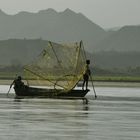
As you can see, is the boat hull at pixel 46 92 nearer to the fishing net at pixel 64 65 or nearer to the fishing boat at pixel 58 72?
the fishing boat at pixel 58 72

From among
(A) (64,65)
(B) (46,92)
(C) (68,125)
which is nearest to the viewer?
(C) (68,125)

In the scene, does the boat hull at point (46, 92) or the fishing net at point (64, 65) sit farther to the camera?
the fishing net at point (64, 65)

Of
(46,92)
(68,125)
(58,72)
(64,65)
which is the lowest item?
(68,125)

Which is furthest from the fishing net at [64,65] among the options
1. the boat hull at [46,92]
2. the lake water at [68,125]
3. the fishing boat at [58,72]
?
the lake water at [68,125]

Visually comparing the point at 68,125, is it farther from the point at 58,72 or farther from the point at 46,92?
the point at 58,72

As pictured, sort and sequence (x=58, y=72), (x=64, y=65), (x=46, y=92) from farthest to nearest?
(x=58, y=72), (x=64, y=65), (x=46, y=92)

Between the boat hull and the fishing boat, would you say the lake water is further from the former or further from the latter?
the fishing boat

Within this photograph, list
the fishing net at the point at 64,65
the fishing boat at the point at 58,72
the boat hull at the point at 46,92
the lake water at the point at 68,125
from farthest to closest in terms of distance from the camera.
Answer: the fishing net at the point at 64,65
the fishing boat at the point at 58,72
the boat hull at the point at 46,92
the lake water at the point at 68,125

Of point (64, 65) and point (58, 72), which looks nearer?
point (64, 65)

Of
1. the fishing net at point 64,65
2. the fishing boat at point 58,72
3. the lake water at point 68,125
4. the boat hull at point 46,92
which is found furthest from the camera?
the fishing net at point 64,65

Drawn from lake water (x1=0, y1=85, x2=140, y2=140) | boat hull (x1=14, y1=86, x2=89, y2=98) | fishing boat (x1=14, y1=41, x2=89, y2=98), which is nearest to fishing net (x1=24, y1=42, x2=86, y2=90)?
fishing boat (x1=14, y1=41, x2=89, y2=98)

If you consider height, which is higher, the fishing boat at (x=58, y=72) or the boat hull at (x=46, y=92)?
the fishing boat at (x=58, y=72)

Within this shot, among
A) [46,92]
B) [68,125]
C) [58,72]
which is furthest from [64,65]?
[68,125]

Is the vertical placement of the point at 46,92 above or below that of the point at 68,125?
above
